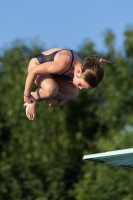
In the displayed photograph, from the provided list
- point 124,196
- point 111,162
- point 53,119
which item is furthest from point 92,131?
point 111,162

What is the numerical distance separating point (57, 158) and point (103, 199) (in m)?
3.32

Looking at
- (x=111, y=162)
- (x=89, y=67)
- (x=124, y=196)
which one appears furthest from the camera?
(x=124, y=196)

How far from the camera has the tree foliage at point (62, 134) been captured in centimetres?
2211

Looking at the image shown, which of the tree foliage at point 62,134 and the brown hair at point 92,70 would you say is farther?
the tree foliage at point 62,134

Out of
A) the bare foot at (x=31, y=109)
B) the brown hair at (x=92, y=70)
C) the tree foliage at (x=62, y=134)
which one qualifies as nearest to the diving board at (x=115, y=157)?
the bare foot at (x=31, y=109)

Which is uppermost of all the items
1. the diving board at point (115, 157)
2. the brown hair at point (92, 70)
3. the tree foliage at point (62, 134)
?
the brown hair at point (92, 70)

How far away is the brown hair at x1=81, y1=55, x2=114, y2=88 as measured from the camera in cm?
717

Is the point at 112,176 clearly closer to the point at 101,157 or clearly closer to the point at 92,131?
the point at 92,131

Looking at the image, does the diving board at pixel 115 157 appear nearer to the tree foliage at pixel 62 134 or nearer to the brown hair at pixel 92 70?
the brown hair at pixel 92 70

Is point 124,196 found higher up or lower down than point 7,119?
lower down

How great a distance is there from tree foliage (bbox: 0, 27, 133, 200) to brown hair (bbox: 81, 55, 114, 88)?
542 inches

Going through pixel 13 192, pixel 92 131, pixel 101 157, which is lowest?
pixel 13 192

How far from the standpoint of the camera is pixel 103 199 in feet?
64.7

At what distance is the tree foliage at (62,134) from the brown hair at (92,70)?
13773 mm
